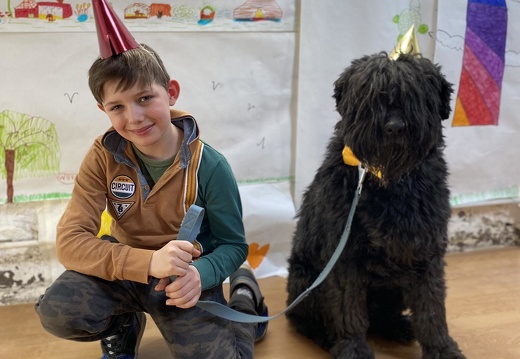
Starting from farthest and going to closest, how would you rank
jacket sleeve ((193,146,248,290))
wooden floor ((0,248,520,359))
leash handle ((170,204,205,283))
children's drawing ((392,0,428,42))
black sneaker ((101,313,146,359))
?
children's drawing ((392,0,428,42)) → wooden floor ((0,248,520,359)) → black sneaker ((101,313,146,359)) → jacket sleeve ((193,146,248,290)) → leash handle ((170,204,205,283))

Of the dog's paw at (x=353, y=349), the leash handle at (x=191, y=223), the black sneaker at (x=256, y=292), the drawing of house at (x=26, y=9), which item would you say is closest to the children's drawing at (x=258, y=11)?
the drawing of house at (x=26, y=9)

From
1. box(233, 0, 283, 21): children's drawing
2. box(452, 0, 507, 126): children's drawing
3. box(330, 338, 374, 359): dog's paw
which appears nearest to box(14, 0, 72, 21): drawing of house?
box(233, 0, 283, 21): children's drawing

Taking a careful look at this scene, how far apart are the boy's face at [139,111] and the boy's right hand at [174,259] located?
31 cm

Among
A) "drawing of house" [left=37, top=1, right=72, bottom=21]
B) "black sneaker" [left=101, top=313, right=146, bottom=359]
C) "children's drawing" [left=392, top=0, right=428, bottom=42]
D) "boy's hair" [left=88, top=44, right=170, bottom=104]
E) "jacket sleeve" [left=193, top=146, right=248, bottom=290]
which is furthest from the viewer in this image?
"children's drawing" [left=392, top=0, right=428, bottom=42]

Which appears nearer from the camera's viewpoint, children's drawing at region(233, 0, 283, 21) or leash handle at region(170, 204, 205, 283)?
leash handle at region(170, 204, 205, 283)

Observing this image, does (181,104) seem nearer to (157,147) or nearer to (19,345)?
(157,147)

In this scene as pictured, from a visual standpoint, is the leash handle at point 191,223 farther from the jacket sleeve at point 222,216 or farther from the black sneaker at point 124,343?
the black sneaker at point 124,343

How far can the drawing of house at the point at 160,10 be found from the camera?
2.16 m

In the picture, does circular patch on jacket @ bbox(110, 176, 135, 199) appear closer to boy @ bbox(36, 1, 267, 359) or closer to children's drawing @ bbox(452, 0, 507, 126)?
boy @ bbox(36, 1, 267, 359)

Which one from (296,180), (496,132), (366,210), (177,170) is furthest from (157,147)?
(496,132)

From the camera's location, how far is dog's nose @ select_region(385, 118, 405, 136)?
158 cm

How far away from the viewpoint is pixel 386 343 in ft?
6.59

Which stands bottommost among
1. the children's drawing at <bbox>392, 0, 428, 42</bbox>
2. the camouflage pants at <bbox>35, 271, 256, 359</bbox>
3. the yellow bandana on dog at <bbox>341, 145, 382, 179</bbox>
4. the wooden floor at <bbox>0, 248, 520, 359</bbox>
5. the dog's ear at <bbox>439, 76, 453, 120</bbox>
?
the wooden floor at <bbox>0, 248, 520, 359</bbox>

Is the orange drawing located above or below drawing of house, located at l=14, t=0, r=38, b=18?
below
